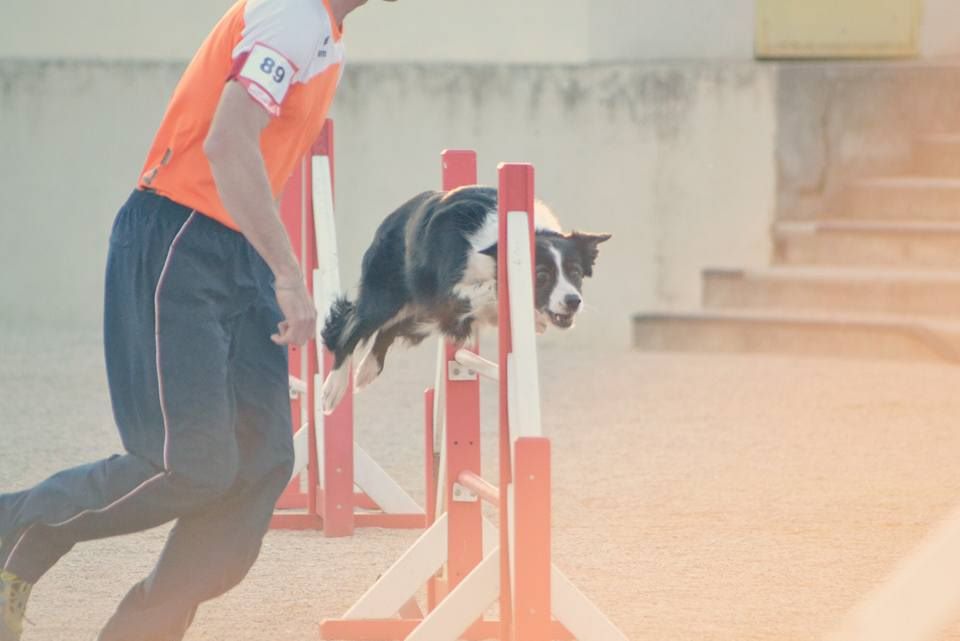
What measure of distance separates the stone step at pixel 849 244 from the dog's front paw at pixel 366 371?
527 centimetres

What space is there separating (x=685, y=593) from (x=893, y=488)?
1.69 m

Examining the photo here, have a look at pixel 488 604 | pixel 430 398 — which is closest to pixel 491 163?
pixel 430 398

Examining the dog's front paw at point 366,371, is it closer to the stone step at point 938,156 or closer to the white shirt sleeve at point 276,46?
the white shirt sleeve at point 276,46

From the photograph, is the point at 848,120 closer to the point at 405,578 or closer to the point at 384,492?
the point at 384,492

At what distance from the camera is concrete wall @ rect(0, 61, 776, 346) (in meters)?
9.96

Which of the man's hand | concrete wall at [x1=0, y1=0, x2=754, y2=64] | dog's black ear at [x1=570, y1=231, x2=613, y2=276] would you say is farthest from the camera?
concrete wall at [x1=0, y1=0, x2=754, y2=64]

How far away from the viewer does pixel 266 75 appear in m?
3.19

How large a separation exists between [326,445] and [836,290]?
16.2 feet

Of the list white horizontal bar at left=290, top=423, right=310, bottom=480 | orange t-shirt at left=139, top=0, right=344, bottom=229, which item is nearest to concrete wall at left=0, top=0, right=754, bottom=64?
white horizontal bar at left=290, top=423, right=310, bottom=480

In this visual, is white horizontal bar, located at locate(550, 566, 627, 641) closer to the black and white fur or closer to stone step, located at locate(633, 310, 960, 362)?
the black and white fur

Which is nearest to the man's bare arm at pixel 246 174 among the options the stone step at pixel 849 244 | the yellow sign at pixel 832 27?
the stone step at pixel 849 244

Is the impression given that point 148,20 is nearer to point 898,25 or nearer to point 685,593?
point 898,25

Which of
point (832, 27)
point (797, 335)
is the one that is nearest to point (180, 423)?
point (797, 335)

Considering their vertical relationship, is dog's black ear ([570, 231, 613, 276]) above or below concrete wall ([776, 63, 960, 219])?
below
